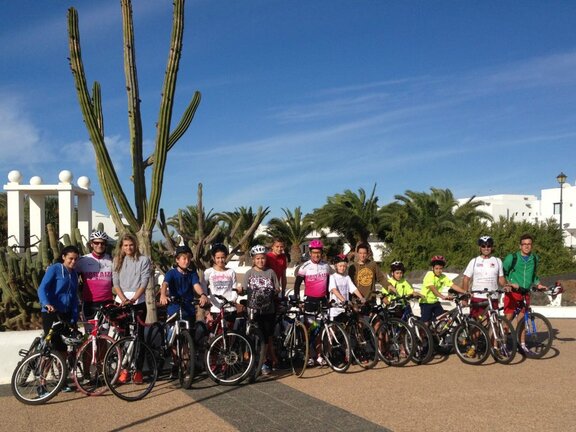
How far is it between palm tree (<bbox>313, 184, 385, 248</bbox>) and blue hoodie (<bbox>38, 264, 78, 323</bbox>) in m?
28.2

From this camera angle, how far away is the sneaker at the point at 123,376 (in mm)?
7113

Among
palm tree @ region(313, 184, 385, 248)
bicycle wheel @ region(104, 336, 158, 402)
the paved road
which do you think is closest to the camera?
the paved road

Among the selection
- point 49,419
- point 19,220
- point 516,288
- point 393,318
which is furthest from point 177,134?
point 19,220

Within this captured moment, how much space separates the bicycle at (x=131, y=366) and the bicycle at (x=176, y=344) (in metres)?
0.24

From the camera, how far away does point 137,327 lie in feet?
23.3

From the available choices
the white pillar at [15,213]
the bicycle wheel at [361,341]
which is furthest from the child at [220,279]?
the white pillar at [15,213]

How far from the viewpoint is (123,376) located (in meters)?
7.19

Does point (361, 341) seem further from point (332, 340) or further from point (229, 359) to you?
point (229, 359)

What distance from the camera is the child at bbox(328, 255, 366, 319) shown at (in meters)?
8.66

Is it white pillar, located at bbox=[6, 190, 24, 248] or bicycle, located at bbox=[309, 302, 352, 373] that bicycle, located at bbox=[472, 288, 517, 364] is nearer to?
bicycle, located at bbox=[309, 302, 352, 373]

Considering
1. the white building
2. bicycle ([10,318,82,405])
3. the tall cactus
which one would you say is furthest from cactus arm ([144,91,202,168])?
the white building

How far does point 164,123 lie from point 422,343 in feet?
16.0

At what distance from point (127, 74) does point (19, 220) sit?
46.6ft

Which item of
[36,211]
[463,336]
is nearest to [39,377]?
[463,336]
